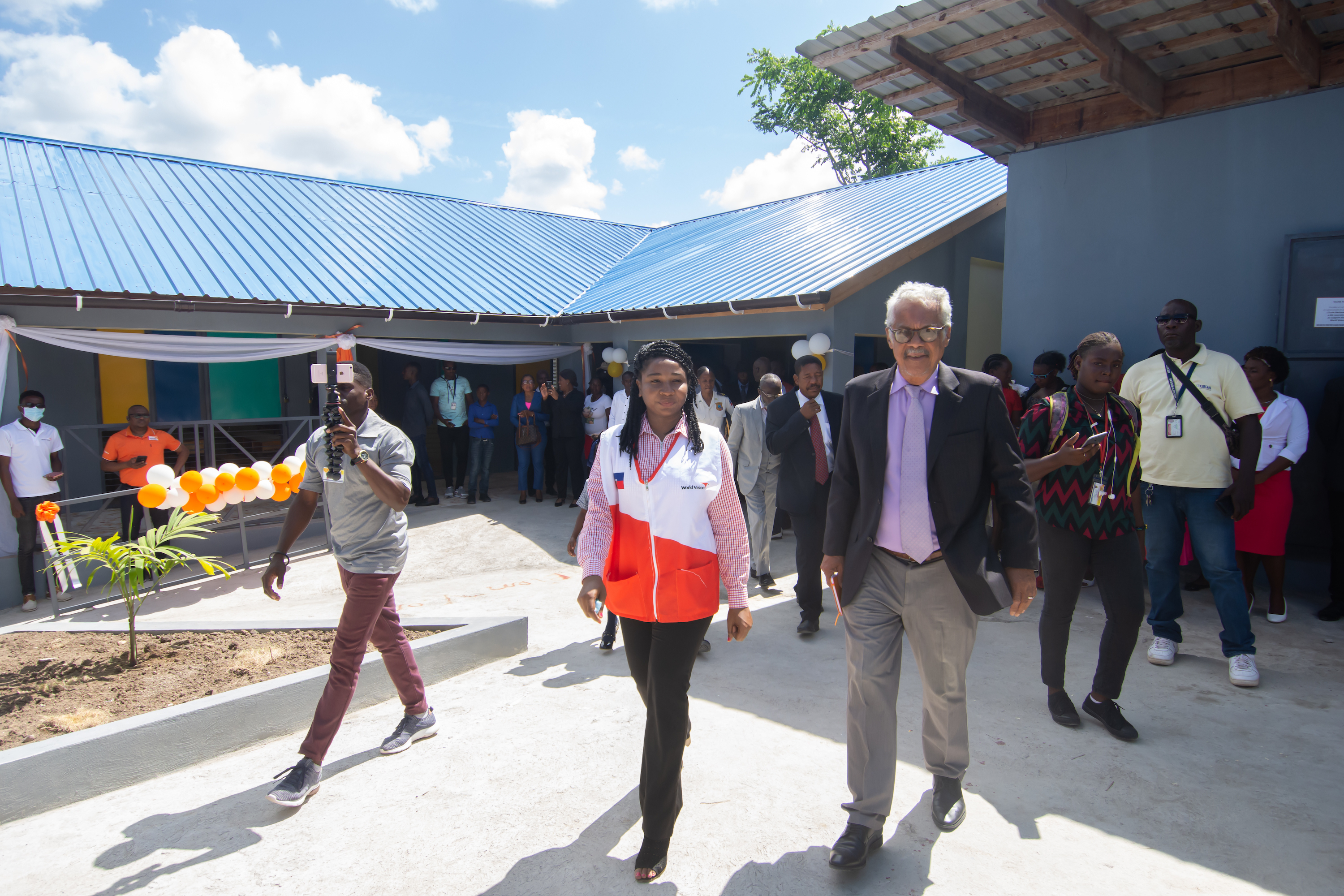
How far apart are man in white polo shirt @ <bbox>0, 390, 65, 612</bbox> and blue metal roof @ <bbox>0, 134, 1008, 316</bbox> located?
1515 millimetres

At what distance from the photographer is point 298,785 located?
122 inches

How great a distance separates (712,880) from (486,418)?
28.9 feet

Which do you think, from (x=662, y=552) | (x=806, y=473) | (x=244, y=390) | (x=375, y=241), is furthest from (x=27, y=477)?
(x=662, y=552)

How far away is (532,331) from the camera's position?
11.7 meters

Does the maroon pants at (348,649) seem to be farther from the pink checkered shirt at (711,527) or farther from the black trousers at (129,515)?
the black trousers at (129,515)

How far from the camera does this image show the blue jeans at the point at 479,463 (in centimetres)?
1059

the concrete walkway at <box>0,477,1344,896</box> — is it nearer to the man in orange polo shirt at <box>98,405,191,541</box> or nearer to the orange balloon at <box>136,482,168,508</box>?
the orange balloon at <box>136,482,168,508</box>

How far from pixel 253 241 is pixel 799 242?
24.0ft

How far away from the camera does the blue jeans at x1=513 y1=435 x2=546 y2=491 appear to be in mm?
10555

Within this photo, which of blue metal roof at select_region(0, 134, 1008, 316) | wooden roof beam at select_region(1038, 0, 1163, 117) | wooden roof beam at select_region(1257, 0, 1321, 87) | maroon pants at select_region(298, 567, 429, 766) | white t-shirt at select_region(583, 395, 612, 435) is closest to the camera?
maroon pants at select_region(298, 567, 429, 766)

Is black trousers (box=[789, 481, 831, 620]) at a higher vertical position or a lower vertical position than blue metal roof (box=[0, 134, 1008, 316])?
lower

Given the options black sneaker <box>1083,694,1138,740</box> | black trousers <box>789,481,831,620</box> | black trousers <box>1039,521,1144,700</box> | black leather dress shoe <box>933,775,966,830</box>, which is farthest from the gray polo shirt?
black sneaker <box>1083,694,1138,740</box>

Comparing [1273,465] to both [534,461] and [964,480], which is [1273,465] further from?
[534,461]

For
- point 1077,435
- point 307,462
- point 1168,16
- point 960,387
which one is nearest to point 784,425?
point 1077,435
